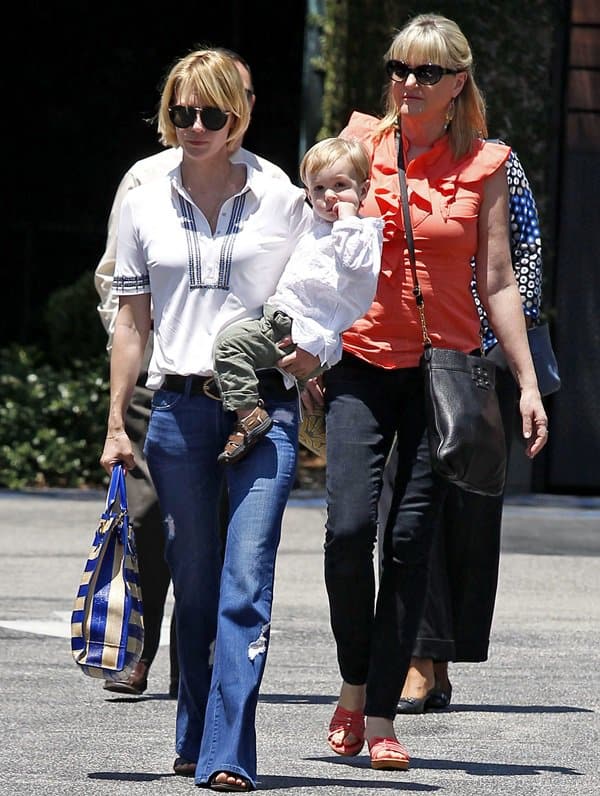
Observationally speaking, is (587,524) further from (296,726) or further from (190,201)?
(190,201)

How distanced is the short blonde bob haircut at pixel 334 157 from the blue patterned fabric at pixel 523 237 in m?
0.94

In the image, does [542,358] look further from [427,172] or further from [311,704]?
[311,704]

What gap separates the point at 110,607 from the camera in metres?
4.75

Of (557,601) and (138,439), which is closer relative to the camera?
(138,439)

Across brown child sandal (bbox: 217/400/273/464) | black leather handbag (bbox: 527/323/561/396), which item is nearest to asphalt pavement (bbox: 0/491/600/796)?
brown child sandal (bbox: 217/400/273/464)

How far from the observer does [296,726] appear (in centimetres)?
569

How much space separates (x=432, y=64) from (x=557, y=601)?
12.7ft

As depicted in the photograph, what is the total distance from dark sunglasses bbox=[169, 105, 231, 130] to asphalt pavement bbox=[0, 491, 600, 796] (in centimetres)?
132

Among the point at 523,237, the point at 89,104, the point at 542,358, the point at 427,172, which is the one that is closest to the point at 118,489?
the point at 427,172

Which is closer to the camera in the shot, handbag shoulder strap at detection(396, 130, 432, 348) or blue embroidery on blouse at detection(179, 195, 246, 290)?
blue embroidery on blouse at detection(179, 195, 246, 290)

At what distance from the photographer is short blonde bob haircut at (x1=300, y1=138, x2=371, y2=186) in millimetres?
4855

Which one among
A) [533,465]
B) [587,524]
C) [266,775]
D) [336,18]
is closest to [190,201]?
[266,775]

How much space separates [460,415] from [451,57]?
3.25 ft

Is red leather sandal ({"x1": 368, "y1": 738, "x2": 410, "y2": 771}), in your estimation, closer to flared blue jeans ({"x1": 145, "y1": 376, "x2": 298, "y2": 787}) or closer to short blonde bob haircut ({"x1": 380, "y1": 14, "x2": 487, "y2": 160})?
flared blue jeans ({"x1": 145, "y1": 376, "x2": 298, "y2": 787})
